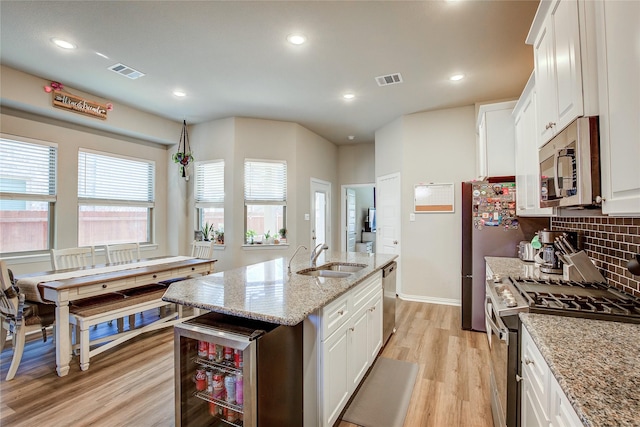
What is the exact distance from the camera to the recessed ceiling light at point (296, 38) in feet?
8.77

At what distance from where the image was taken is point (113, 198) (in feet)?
15.2

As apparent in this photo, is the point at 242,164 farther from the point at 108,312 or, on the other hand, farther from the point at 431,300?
the point at 431,300

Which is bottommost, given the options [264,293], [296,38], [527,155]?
[264,293]

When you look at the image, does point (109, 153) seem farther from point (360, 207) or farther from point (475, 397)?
point (360, 207)

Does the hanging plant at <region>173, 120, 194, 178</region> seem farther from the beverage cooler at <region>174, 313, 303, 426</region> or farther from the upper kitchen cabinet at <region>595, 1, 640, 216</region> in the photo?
the upper kitchen cabinet at <region>595, 1, 640, 216</region>

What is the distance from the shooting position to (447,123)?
4.47 meters

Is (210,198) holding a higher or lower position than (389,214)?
higher

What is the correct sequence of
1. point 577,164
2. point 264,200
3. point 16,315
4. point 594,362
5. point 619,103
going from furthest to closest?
point 264,200, point 16,315, point 577,164, point 619,103, point 594,362

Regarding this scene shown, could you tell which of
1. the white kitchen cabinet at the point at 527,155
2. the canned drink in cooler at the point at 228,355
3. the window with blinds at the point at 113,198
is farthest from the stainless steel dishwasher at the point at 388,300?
the window with blinds at the point at 113,198

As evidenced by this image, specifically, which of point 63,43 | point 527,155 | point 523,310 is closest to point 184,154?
point 63,43

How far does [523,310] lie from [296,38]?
274 centimetres

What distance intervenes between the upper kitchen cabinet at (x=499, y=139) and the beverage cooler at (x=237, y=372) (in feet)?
9.29

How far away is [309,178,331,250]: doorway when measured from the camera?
577 cm

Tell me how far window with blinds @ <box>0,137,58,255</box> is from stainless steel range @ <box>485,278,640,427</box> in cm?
507
